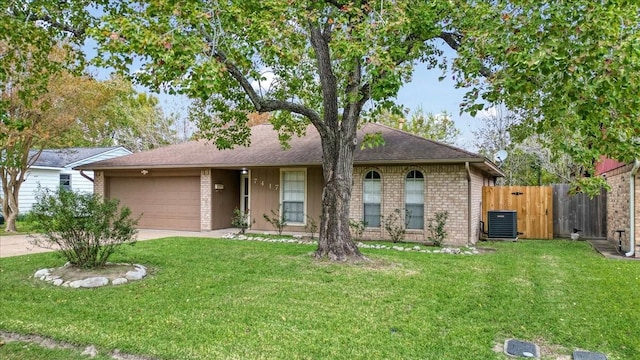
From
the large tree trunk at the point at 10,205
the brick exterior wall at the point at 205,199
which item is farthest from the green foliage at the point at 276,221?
the large tree trunk at the point at 10,205

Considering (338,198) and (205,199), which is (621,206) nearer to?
(338,198)

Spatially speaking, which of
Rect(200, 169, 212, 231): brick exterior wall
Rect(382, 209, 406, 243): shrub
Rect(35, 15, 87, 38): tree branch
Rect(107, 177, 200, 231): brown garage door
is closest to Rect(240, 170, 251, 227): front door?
Rect(200, 169, 212, 231): brick exterior wall

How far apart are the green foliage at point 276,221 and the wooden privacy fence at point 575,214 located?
8.99 meters

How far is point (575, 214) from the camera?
14.1 meters

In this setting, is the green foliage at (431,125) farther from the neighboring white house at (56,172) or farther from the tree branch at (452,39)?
the tree branch at (452,39)

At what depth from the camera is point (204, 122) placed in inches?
445

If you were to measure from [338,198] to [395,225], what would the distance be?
4029 mm

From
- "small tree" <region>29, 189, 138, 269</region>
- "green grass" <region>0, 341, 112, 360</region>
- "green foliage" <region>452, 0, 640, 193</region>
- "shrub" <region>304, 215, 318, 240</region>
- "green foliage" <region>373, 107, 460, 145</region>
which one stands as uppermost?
"green foliage" <region>373, 107, 460, 145</region>

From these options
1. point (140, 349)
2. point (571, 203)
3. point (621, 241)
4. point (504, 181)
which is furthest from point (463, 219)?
point (504, 181)

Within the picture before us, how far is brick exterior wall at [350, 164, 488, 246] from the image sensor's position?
37.8ft

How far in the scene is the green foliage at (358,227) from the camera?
12398 mm

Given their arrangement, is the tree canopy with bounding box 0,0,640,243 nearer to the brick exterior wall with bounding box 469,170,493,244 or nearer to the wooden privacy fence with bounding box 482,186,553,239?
the brick exterior wall with bounding box 469,170,493,244

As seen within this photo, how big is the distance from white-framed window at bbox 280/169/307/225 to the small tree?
707cm

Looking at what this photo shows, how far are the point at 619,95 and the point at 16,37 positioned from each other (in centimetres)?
825
